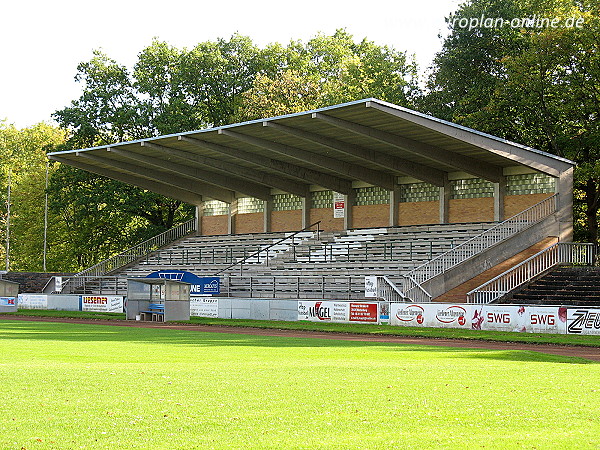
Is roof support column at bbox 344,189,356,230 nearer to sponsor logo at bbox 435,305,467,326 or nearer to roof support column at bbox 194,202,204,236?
roof support column at bbox 194,202,204,236

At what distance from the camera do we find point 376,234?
5422cm

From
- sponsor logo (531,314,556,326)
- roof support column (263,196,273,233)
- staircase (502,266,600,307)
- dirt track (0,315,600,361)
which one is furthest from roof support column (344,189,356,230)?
sponsor logo (531,314,556,326)

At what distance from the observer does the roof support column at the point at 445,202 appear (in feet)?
172

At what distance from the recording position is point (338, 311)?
39.6 meters

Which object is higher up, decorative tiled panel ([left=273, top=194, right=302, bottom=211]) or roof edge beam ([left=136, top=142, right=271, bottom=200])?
roof edge beam ([left=136, top=142, right=271, bottom=200])

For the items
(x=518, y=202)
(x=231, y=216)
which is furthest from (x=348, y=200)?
(x=518, y=202)

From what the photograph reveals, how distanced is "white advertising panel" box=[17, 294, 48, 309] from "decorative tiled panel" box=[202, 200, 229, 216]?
18.7 metres

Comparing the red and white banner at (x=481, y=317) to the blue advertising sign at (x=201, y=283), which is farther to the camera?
the blue advertising sign at (x=201, y=283)

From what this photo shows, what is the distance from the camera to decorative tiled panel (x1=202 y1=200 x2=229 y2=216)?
223 ft

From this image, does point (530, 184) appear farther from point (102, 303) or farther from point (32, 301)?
point (32, 301)

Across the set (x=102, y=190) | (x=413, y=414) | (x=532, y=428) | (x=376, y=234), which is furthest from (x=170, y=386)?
(x=102, y=190)

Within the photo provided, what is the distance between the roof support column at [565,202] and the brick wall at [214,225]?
1136 inches

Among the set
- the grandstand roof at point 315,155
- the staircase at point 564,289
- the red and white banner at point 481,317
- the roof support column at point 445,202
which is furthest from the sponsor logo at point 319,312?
the roof support column at point 445,202

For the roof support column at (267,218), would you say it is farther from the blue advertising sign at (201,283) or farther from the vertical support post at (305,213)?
the blue advertising sign at (201,283)
